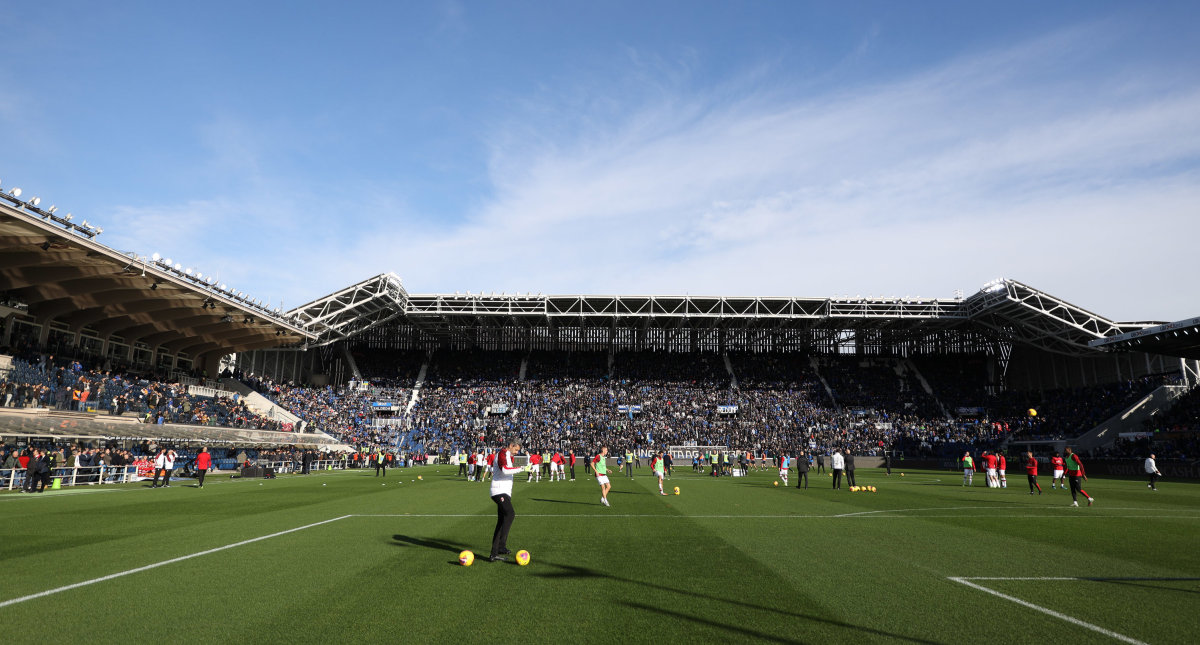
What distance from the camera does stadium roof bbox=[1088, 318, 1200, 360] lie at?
3838 cm

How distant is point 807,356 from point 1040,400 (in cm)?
2185

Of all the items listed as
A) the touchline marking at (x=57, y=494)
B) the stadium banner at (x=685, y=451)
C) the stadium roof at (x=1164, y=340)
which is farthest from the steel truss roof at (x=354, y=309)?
the stadium roof at (x=1164, y=340)

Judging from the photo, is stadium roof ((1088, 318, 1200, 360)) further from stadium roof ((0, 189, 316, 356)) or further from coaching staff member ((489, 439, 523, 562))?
stadium roof ((0, 189, 316, 356))

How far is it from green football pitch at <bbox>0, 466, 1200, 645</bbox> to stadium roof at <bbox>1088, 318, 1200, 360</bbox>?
30.2 m

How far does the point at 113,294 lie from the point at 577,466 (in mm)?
31881

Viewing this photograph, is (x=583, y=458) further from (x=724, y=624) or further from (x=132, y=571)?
(x=724, y=624)

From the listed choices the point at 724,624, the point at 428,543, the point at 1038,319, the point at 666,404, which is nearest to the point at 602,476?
the point at 428,543

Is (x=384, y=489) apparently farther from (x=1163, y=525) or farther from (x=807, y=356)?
(x=807, y=356)

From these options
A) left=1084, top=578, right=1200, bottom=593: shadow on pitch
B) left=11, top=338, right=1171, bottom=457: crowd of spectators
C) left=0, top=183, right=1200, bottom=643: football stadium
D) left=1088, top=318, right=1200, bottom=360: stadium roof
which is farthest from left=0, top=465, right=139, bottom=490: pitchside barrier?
left=1088, top=318, right=1200, bottom=360: stadium roof

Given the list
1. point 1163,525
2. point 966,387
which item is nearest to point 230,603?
point 1163,525

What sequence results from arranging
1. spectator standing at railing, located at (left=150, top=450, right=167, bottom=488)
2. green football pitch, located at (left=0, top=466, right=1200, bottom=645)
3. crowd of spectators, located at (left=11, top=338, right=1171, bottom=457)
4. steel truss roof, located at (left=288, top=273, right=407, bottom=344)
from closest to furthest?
1. green football pitch, located at (left=0, top=466, right=1200, bottom=645)
2. spectator standing at railing, located at (left=150, top=450, right=167, bottom=488)
3. crowd of spectators, located at (left=11, top=338, right=1171, bottom=457)
4. steel truss roof, located at (left=288, top=273, right=407, bottom=344)

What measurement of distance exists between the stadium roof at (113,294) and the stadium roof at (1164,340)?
196ft

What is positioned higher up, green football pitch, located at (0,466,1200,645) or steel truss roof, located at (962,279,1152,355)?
steel truss roof, located at (962,279,1152,355)

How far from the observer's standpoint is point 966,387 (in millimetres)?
64812
